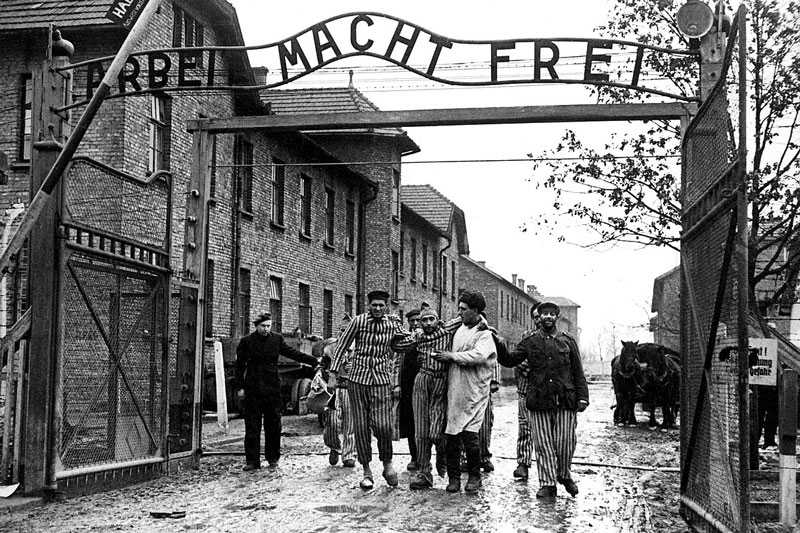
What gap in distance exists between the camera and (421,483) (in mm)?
10906

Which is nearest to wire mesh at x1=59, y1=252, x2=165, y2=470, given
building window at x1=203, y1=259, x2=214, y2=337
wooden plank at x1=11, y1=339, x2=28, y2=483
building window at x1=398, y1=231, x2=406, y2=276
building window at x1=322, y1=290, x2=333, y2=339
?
wooden plank at x1=11, y1=339, x2=28, y2=483

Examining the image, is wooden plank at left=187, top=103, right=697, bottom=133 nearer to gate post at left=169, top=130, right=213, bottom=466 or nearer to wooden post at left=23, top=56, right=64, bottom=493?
gate post at left=169, top=130, right=213, bottom=466

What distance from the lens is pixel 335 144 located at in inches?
1490

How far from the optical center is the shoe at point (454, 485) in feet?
34.9

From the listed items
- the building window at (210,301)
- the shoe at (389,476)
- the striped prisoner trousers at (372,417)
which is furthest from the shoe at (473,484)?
the building window at (210,301)

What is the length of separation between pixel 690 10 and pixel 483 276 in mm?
63283

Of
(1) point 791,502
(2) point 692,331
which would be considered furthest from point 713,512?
(2) point 692,331

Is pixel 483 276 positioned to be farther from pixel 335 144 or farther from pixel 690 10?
pixel 690 10

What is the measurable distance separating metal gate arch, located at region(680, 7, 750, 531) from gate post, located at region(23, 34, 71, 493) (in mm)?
5875

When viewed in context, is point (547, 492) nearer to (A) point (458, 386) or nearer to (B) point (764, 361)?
(A) point (458, 386)

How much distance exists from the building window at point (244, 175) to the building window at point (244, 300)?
5.38ft

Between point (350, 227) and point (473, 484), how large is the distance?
1030 inches

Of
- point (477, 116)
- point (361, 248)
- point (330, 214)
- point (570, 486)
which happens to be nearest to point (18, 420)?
point (570, 486)

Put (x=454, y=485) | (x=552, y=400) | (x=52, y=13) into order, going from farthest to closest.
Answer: (x=52, y=13), (x=454, y=485), (x=552, y=400)
